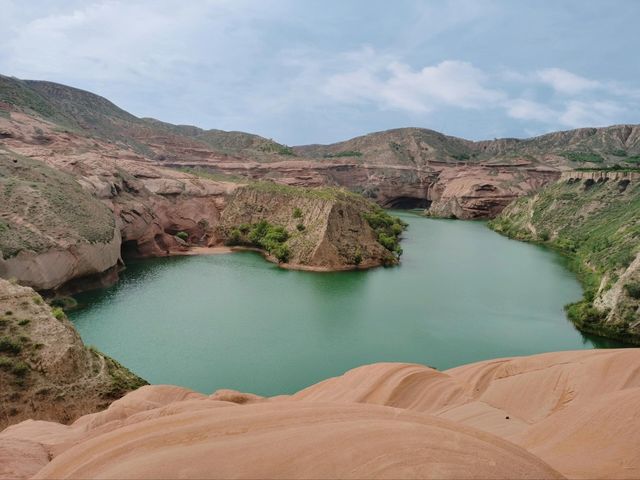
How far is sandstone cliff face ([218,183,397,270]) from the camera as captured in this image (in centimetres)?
3922

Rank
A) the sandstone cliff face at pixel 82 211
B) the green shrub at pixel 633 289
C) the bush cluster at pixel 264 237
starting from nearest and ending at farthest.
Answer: the green shrub at pixel 633 289 < the sandstone cliff face at pixel 82 211 < the bush cluster at pixel 264 237

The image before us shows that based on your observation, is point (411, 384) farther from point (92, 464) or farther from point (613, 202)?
point (613, 202)

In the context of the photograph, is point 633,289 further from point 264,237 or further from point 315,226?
point 264,237

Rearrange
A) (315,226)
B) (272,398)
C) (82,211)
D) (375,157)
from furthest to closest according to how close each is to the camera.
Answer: (375,157)
(315,226)
(82,211)
(272,398)

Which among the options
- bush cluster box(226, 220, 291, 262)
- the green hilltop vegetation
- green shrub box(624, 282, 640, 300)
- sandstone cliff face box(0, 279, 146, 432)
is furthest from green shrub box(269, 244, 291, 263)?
sandstone cliff face box(0, 279, 146, 432)

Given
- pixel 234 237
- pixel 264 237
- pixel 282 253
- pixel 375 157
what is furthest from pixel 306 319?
pixel 375 157

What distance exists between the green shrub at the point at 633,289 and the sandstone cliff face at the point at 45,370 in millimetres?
23606

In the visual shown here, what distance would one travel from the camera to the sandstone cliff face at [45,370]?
39.2 feet

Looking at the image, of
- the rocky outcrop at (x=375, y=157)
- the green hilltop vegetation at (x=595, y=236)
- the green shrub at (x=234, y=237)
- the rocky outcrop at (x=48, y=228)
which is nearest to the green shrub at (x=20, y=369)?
the rocky outcrop at (x=48, y=228)

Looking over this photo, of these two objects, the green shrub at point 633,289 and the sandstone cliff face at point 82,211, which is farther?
the sandstone cliff face at point 82,211

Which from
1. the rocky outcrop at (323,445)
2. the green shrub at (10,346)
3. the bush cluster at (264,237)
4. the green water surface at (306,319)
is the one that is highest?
the rocky outcrop at (323,445)

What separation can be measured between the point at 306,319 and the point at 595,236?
3591cm

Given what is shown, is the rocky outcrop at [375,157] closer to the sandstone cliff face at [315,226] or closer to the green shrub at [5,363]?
the sandstone cliff face at [315,226]

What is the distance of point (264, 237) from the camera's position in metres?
46.6
